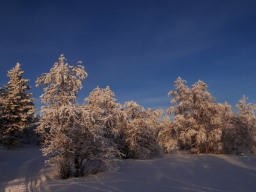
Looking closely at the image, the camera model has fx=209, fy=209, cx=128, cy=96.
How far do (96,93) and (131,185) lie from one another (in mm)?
12518

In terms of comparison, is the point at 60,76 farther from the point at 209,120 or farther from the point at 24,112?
the point at 24,112

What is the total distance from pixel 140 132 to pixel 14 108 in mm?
18517

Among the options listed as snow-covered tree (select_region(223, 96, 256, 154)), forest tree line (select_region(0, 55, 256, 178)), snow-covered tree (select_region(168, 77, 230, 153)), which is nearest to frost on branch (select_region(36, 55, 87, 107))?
forest tree line (select_region(0, 55, 256, 178))

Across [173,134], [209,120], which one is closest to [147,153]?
[173,134]

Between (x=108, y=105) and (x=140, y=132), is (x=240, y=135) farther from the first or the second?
(x=108, y=105)

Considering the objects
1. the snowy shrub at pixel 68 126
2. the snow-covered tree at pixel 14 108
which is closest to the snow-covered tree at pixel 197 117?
the snowy shrub at pixel 68 126

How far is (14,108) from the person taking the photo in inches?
1086

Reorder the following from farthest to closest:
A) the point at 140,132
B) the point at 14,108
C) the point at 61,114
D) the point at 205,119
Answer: the point at 14,108, the point at 205,119, the point at 140,132, the point at 61,114

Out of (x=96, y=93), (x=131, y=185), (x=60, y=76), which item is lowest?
(x=131, y=185)

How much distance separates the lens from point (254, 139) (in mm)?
24141

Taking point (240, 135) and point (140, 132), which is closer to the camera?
point (140, 132)

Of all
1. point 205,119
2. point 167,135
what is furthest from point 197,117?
point 167,135

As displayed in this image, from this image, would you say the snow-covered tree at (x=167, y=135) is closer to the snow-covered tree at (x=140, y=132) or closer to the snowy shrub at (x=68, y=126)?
the snow-covered tree at (x=140, y=132)

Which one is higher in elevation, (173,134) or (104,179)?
(173,134)
